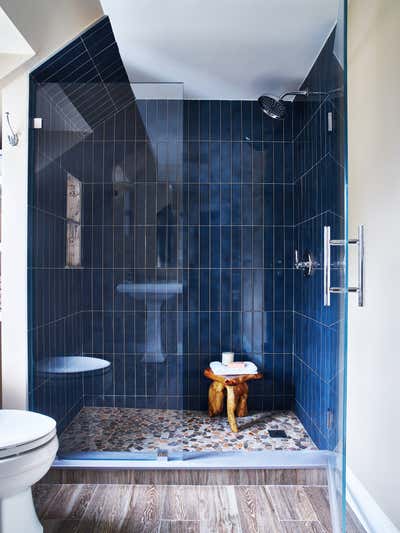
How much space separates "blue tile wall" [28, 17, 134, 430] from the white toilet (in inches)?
18.6

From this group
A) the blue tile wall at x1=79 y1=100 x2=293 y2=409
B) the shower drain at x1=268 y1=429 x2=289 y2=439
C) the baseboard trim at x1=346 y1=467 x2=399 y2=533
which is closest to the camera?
the baseboard trim at x1=346 y1=467 x2=399 y2=533

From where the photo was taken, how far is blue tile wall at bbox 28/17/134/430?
7.41 feet

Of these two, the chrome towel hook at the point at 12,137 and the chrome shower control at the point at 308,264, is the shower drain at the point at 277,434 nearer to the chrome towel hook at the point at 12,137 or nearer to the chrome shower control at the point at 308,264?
the chrome shower control at the point at 308,264

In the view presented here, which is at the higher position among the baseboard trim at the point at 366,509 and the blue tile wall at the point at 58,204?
the blue tile wall at the point at 58,204

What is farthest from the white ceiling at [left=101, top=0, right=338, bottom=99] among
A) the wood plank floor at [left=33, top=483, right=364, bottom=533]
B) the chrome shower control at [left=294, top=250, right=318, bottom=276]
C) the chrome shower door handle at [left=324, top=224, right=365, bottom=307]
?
the wood plank floor at [left=33, top=483, right=364, bottom=533]

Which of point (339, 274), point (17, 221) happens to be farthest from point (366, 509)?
point (17, 221)

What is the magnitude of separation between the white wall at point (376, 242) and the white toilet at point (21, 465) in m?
1.35

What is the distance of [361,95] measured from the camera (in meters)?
2.01

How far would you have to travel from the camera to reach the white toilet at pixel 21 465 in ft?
5.27

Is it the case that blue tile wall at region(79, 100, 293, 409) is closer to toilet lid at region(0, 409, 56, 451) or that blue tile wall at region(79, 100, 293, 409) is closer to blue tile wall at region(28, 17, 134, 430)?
blue tile wall at region(28, 17, 134, 430)

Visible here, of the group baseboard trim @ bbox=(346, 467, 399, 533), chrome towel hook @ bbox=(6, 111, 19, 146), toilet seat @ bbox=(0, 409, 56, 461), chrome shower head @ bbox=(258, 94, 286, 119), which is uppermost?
chrome shower head @ bbox=(258, 94, 286, 119)

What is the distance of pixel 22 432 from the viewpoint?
172cm

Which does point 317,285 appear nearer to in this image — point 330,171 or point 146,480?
point 330,171

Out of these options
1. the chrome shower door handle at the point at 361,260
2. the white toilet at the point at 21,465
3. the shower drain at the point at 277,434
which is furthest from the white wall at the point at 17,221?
the chrome shower door handle at the point at 361,260
